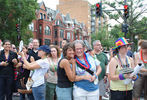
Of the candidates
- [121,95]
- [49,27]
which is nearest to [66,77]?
[121,95]

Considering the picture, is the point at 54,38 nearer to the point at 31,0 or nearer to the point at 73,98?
the point at 31,0

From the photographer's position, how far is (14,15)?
2128 cm

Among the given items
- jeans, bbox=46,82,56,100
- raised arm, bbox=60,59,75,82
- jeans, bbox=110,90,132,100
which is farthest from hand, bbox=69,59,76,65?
jeans, bbox=46,82,56,100

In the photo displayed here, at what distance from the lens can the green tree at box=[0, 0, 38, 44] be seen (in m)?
20.3

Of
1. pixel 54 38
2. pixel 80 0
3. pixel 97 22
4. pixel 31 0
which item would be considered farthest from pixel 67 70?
pixel 97 22

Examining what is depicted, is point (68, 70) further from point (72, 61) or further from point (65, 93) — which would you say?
point (65, 93)

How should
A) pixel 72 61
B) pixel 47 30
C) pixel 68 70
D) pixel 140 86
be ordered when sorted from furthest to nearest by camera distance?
pixel 47 30, pixel 140 86, pixel 72 61, pixel 68 70

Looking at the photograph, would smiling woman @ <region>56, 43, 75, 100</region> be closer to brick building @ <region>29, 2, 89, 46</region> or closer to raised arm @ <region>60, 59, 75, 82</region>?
raised arm @ <region>60, 59, 75, 82</region>

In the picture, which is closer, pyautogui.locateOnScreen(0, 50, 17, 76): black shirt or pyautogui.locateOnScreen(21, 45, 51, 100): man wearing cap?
pyautogui.locateOnScreen(21, 45, 51, 100): man wearing cap

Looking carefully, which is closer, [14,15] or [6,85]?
[6,85]

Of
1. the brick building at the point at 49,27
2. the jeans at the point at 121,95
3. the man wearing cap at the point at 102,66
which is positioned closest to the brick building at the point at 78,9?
the brick building at the point at 49,27

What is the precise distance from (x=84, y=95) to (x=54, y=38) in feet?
125

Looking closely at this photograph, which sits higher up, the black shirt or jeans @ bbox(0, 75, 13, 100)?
the black shirt

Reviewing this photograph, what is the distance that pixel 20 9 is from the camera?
Result: 2050 centimetres
